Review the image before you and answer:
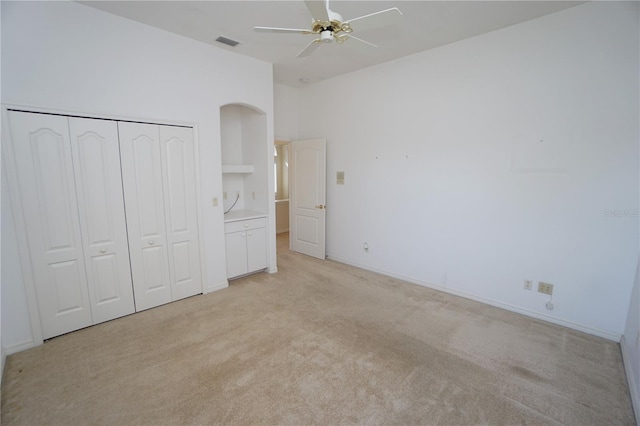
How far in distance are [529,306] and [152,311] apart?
418cm

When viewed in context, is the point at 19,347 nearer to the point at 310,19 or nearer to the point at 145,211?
the point at 145,211

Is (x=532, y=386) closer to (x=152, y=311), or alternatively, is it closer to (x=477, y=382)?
(x=477, y=382)

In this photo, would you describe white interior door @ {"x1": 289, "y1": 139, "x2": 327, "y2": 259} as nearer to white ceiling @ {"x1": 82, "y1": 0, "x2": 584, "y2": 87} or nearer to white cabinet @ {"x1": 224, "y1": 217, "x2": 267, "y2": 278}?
white cabinet @ {"x1": 224, "y1": 217, "x2": 267, "y2": 278}

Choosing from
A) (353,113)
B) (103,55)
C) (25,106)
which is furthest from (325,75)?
(25,106)

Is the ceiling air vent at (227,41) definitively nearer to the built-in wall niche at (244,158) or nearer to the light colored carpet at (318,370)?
the built-in wall niche at (244,158)

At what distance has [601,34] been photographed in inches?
101

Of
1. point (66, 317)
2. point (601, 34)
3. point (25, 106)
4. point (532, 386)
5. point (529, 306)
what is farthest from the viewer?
point (529, 306)

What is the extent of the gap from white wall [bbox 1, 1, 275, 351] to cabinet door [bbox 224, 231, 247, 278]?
0.13 m

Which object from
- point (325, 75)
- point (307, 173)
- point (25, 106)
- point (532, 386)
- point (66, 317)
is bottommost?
point (532, 386)

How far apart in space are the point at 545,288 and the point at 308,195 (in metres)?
3.56

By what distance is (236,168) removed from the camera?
13.8 ft

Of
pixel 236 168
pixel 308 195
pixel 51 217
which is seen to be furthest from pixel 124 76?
pixel 308 195

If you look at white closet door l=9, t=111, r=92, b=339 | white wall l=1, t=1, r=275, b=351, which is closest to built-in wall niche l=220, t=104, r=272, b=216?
white wall l=1, t=1, r=275, b=351

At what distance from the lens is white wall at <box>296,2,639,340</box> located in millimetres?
2604
